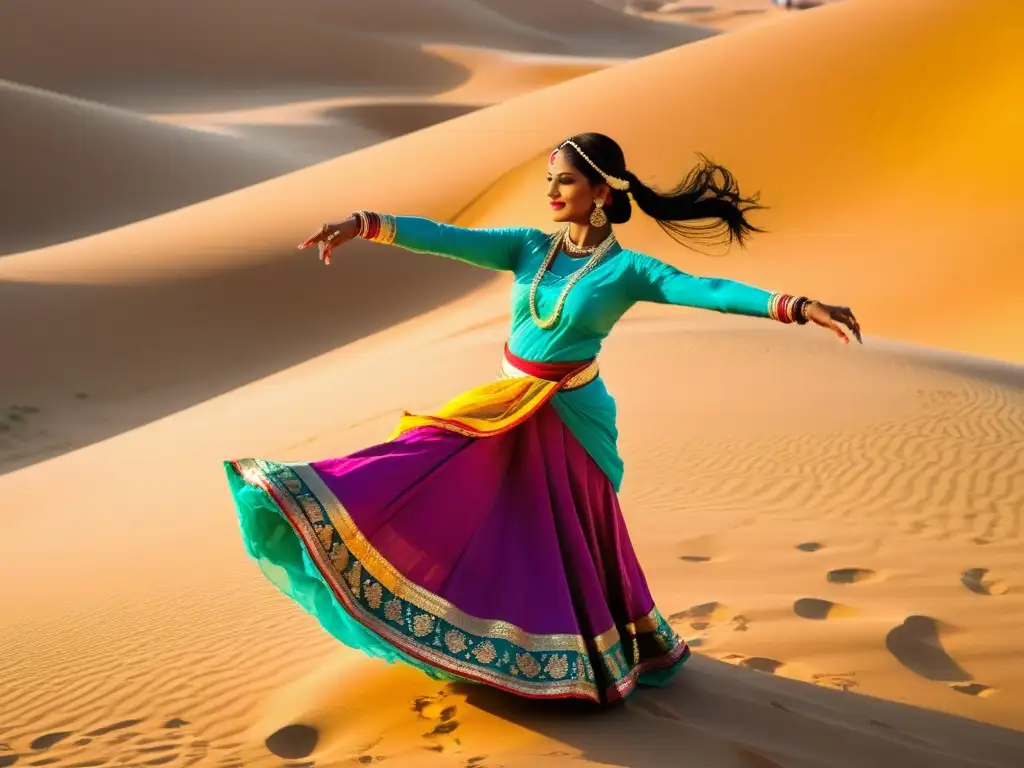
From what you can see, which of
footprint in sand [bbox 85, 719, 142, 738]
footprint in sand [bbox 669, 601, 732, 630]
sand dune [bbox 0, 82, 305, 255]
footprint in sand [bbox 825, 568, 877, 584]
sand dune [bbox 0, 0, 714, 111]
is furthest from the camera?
sand dune [bbox 0, 0, 714, 111]

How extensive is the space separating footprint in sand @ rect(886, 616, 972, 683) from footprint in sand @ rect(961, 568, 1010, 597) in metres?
0.71

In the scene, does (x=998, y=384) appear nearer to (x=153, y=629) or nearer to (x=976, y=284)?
(x=976, y=284)

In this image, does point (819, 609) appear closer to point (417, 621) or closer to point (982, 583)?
point (982, 583)

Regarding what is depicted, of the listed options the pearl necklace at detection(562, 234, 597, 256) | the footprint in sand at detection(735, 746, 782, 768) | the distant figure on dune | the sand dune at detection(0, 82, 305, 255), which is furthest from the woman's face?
the sand dune at detection(0, 82, 305, 255)

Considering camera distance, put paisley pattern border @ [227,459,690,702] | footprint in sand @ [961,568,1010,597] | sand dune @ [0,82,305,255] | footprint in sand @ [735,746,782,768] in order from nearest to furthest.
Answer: paisley pattern border @ [227,459,690,702], footprint in sand @ [735,746,782,768], footprint in sand @ [961,568,1010,597], sand dune @ [0,82,305,255]

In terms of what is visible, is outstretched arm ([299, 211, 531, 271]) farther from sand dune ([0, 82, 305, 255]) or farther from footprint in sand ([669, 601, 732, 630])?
sand dune ([0, 82, 305, 255])

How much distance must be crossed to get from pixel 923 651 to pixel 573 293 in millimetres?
2717

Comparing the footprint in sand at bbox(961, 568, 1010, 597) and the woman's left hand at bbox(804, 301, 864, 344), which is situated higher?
the woman's left hand at bbox(804, 301, 864, 344)

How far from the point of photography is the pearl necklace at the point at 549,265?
4.43 m

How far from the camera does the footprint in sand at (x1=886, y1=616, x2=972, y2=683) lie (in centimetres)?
541

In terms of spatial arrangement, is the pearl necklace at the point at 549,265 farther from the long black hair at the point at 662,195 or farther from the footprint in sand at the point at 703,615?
the footprint in sand at the point at 703,615

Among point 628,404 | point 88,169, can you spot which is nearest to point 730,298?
point 628,404

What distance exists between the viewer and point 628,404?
1084 centimetres

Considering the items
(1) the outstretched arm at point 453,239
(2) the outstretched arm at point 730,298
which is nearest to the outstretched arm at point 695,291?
(2) the outstretched arm at point 730,298
